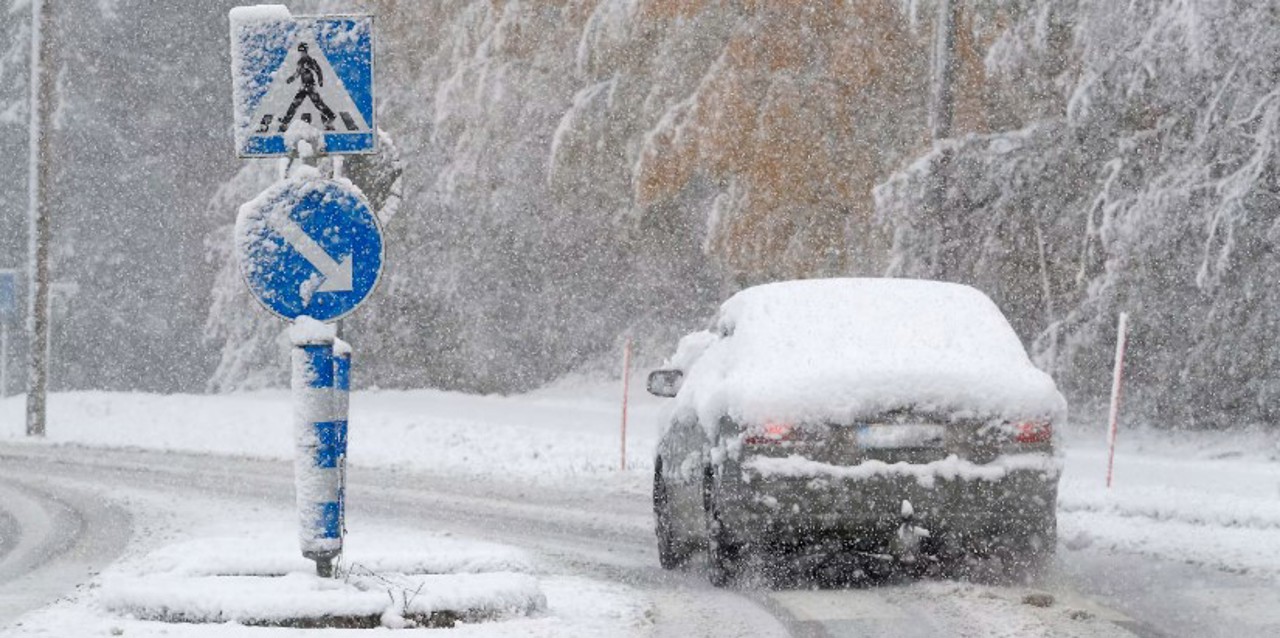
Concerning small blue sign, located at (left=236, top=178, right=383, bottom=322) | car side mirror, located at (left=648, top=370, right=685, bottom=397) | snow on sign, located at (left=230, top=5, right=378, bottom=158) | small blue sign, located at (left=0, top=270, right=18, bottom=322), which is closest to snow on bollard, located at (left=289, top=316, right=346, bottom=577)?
small blue sign, located at (left=236, top=178, right=383, bottom=322)

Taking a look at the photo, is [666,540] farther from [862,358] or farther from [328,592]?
[328,592]

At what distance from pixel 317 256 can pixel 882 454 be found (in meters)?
2.92

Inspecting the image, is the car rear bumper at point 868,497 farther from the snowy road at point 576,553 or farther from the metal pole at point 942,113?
the metal pole at point 942,113

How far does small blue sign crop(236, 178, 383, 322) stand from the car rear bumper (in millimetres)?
2205

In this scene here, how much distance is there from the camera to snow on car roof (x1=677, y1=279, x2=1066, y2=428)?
8438 mm

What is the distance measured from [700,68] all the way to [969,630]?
54.2 ft

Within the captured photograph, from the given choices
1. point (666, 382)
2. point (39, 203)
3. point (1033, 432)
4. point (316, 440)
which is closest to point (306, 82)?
point (316, 440)

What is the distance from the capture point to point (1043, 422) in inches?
336

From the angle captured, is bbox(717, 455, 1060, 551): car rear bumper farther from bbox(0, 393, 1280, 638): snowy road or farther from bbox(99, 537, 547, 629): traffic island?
bbox(99, 537, 547, 629): traffic island

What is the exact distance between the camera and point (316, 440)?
24.6 ft

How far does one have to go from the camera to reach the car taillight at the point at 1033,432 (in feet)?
27.8

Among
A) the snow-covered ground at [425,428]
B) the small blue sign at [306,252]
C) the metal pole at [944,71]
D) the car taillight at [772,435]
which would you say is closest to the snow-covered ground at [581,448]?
the snow-covered ground at [425,428]

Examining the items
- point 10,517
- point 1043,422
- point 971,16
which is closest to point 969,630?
point 1043,422

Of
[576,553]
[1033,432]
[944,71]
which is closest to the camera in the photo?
[1033,432]
